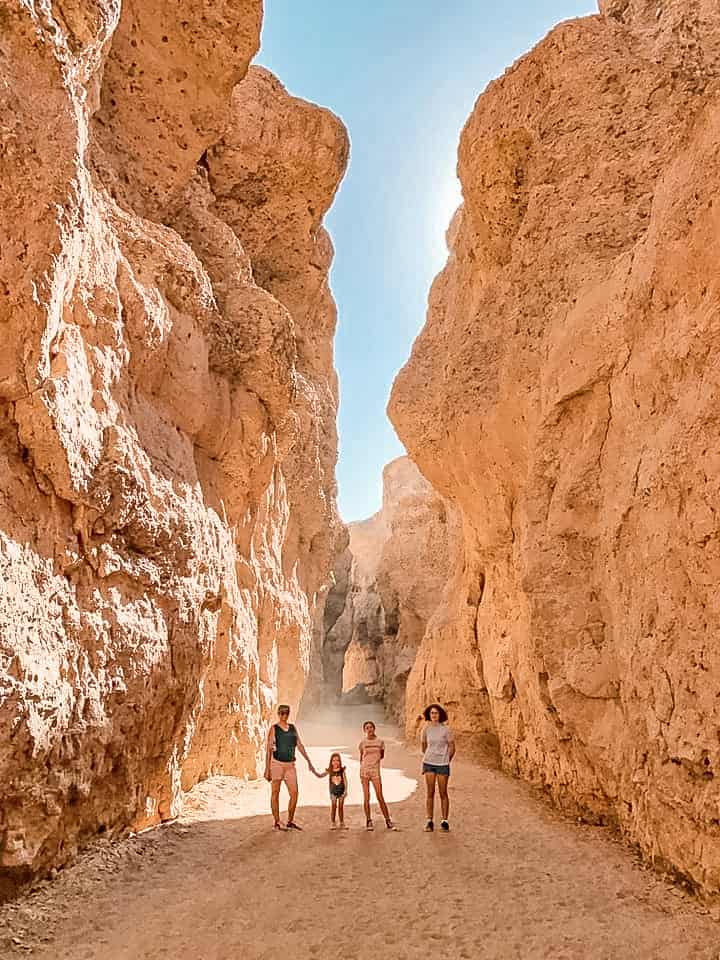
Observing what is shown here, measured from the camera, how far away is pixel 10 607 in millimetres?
4289

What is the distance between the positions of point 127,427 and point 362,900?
4701 millimetres

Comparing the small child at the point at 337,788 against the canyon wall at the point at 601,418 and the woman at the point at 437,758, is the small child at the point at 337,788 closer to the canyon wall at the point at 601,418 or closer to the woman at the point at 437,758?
the woman at the point at 437,758

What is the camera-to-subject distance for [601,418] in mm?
6344

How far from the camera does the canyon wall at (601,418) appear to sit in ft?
15.1

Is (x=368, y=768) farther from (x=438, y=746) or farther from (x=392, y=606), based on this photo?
(x=392, y=606)

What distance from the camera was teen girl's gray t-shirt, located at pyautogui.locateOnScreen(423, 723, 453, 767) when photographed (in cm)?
627

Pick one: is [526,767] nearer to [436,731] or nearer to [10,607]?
[436,731]

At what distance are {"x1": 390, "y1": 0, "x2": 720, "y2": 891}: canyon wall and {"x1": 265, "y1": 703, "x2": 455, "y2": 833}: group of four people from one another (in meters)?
1.32

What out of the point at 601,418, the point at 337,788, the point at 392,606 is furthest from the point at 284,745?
the point at 392,606

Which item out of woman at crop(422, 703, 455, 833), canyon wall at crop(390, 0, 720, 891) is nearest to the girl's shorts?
woman at crop(422, 703, 455, 833)

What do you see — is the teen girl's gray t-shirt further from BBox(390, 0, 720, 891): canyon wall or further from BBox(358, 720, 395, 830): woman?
BBox(390, 0, 720, 891): canyon wall

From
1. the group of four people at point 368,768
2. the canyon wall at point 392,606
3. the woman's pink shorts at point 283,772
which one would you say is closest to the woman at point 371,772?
the group of four people at point 368,768

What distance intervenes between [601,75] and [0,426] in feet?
25.9


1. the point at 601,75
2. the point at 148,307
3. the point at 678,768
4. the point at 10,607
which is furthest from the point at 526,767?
the point at 601,75
